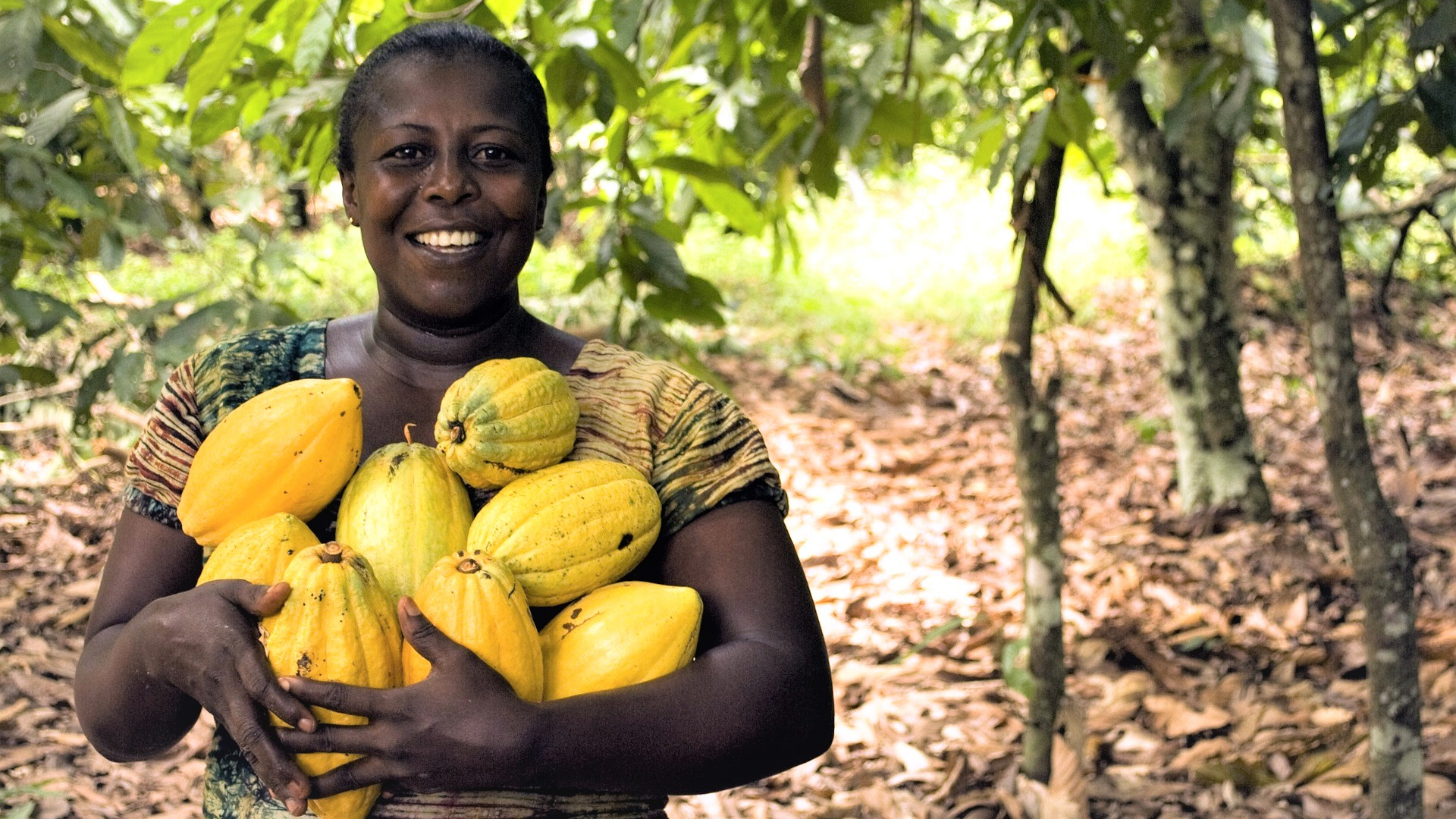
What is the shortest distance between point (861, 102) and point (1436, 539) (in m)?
2.21

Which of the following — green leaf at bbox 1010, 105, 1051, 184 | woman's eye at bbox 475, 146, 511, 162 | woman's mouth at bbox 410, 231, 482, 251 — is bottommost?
woman's mouth at bbox 410, 231, 482, 251

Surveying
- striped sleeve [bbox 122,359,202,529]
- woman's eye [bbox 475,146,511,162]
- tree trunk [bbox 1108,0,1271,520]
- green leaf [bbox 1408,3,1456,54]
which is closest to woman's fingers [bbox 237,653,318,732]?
striped sleeve [bbox 122,359,202,529]

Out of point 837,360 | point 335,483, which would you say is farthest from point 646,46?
point 837,360

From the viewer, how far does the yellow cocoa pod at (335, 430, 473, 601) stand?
3.81 ft

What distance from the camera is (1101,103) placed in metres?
3.98

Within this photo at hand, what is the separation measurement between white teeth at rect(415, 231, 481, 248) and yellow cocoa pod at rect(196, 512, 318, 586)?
36 cm

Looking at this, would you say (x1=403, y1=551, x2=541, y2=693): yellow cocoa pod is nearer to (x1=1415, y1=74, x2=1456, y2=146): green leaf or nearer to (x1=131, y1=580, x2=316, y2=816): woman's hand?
(x1=131, y1=580, x2=316, y2=816): woman's hand

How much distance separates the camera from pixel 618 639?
1144mm

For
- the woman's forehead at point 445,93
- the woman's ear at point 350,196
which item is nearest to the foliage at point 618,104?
the woman's ear at point 350,196

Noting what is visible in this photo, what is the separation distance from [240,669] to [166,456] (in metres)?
0.39

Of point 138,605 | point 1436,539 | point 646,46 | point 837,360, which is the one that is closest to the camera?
point 138,605

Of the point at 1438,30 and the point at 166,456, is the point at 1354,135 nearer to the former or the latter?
the point at 1438,30

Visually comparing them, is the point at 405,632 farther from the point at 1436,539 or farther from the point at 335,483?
the point at 1436,539

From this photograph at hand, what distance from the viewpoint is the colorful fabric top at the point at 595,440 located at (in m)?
1.31
